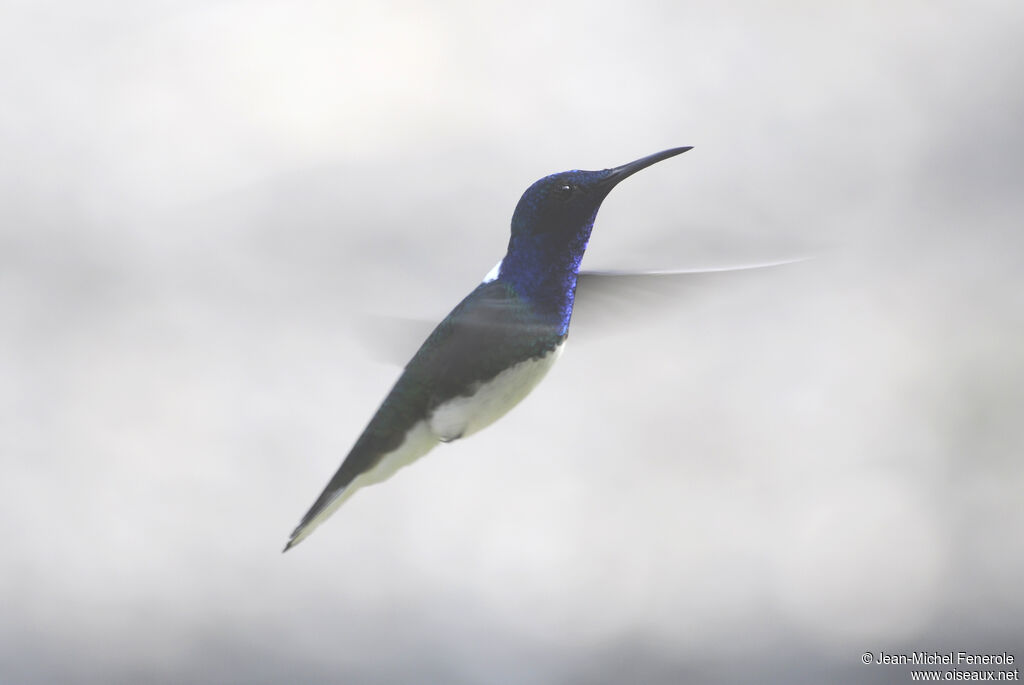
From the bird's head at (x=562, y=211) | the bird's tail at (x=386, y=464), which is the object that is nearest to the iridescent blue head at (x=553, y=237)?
the bird's head at (x=562, y=211)

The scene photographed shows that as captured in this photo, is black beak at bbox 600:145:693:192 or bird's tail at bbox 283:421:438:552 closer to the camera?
black beak at bbox 600:145:693:192

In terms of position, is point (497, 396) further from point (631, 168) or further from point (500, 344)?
point (631, 168)

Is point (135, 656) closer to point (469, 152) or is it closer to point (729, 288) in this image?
point (469, 152)

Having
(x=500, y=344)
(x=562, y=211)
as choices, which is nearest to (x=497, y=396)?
(x=500, y=344)

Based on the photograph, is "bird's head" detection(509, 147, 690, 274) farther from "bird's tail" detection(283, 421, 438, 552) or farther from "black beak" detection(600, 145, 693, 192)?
"bird's tail" detection(283, 421, 438, 552)

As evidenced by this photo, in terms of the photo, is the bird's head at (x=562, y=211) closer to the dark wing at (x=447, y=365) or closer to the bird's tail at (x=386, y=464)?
the dark wing at (x=447, y=365)

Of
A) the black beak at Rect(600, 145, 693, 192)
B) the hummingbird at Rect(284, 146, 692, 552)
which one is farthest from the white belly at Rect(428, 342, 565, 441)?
the black beak at Rect(600, 145, 693, 192)

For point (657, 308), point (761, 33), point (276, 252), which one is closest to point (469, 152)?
point (276, 252)

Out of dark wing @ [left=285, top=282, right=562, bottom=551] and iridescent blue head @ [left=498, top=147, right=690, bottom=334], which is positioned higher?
iridescent blue head @ [left=498, top=147, right=690, bottom=334]
